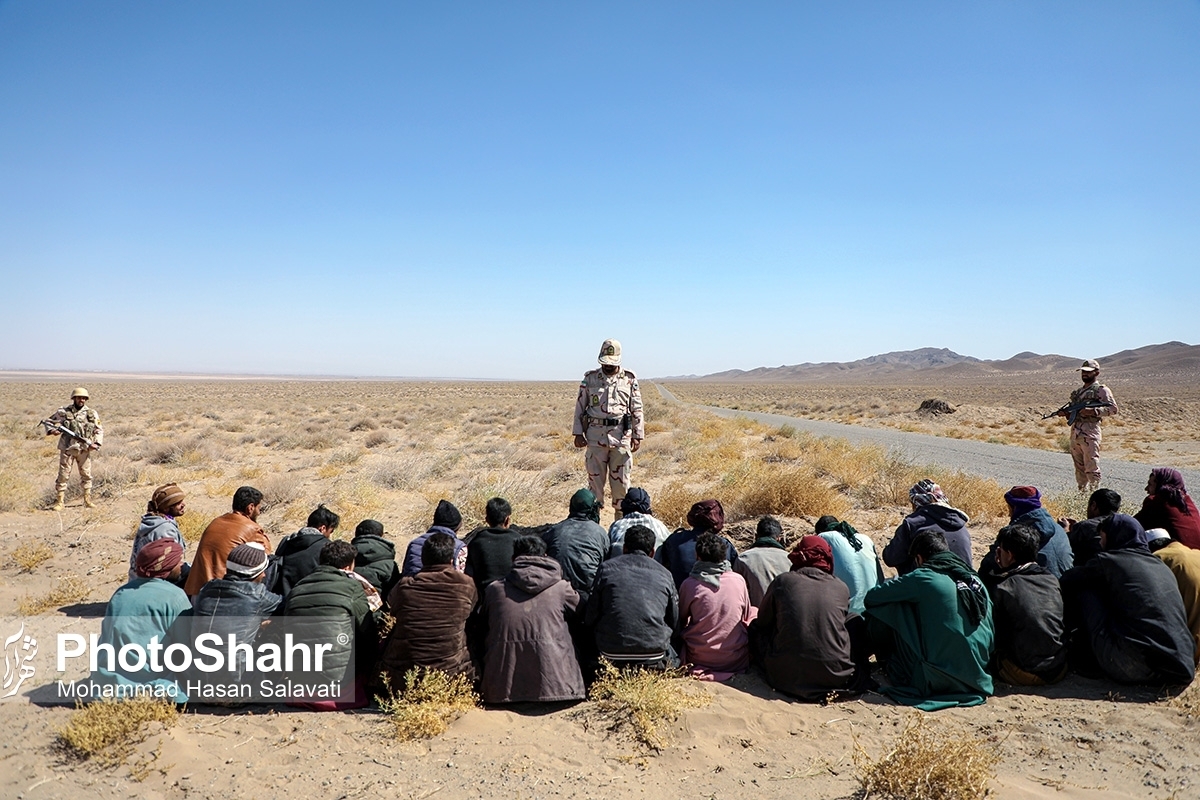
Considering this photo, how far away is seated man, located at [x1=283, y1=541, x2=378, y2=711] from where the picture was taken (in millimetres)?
3789

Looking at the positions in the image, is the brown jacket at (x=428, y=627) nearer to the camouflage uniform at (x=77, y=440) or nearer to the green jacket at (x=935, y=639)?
the green jacket at (x=935, y=639)

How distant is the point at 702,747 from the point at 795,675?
2.57ft

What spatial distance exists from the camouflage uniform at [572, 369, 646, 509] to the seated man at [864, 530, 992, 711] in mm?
3600

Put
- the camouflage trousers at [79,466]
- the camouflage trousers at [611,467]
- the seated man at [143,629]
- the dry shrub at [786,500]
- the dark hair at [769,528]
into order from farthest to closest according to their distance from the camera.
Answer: the camouflage trousers at [79,466], the dry shrub at [786,500], the camouflage trousers at [611,467], the dark hair at [769,528], the seated man at [143,629]

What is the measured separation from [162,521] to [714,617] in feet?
13.2

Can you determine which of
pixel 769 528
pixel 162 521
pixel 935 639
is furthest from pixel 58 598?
pixel 935 639

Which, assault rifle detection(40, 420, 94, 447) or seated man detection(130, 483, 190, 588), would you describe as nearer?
seated man detection(130, 483, 190, 588)

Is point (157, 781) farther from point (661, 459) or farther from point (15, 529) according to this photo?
point (661, 459)

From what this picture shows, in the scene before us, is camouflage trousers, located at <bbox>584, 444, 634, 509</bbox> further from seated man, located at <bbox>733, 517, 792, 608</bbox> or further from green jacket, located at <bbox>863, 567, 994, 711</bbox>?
green jacket, located at <bbox>863, 567, 994, 711</bbox>

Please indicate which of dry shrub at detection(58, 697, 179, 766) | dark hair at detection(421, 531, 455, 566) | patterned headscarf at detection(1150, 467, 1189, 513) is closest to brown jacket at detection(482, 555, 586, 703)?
dark hair at detection(421, 531, 455, 566)

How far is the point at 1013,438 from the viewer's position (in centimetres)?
2183

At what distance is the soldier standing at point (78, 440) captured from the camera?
8.92 metres

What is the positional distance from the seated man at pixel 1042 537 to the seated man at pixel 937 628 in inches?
32.6

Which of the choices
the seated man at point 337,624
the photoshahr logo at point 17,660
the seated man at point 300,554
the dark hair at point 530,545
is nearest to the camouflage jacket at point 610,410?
the seated man at point 300,554
